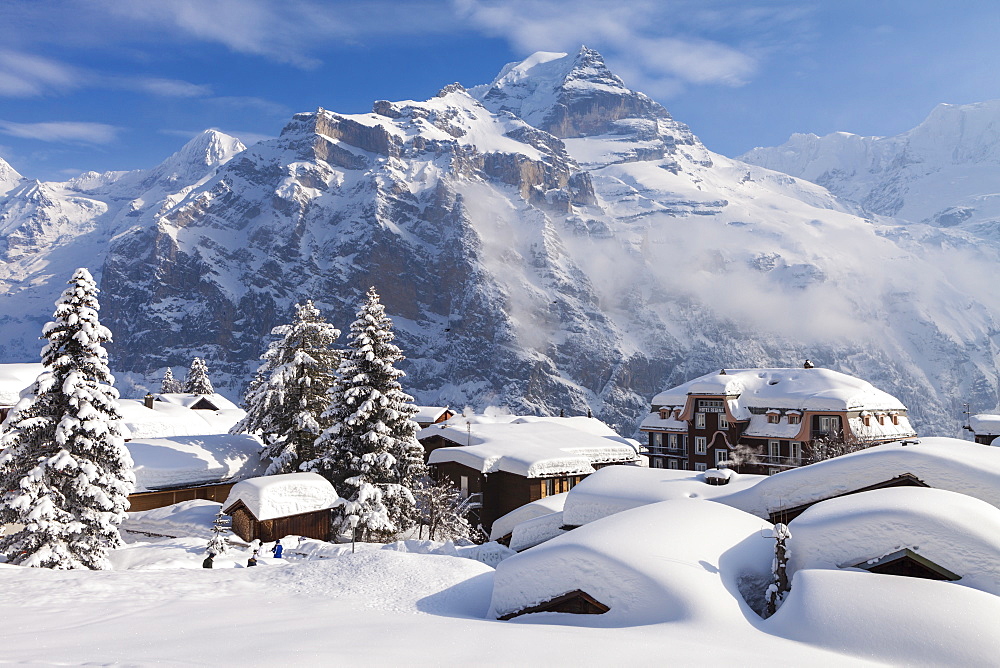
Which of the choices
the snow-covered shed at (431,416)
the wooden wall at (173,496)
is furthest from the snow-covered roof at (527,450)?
the snow-covered shed at (431,416)

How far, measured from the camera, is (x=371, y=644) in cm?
880

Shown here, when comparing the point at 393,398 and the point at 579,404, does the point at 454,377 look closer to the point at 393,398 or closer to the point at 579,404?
the point at 579,404

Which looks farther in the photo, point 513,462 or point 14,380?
point 14,380

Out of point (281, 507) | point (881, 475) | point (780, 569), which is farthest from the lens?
point (281, 507)

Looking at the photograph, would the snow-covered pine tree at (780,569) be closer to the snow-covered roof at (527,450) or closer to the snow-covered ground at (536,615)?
the snow-covered ground at (536,615)

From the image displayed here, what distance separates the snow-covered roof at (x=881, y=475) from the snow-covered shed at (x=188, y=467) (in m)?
29.4

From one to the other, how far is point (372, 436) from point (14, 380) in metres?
23.3

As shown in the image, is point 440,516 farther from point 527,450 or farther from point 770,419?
point 770,419

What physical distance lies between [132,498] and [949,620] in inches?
1374

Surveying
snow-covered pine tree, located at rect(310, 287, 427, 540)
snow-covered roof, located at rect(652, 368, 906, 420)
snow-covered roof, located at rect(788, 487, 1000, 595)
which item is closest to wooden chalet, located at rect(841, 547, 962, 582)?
snow-covered roof, located at rect(788, 487, 1000, 595)

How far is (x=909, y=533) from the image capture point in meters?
11.4

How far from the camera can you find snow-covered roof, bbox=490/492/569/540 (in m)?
26.3

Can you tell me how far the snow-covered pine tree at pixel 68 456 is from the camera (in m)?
19.1

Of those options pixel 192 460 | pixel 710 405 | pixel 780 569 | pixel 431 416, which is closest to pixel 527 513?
pixel 780 569
